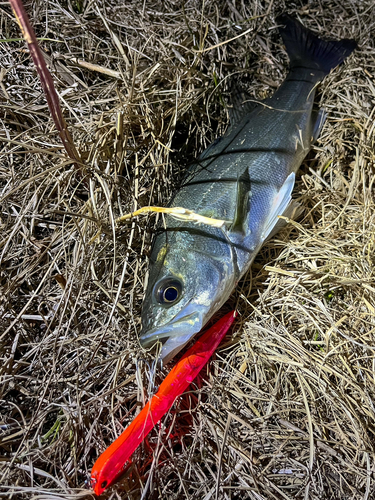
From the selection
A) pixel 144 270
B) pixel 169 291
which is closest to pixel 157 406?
pixel 169 291

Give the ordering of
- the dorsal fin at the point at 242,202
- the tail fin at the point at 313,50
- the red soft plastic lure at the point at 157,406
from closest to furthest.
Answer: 1. the red soft plastic lure at the point at 157,406
2. the dorsal fin at the point at 242,202
3. the tail fin at the point at 313,50

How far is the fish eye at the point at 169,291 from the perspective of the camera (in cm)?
218

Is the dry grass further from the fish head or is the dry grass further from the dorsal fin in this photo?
the dorsal fin

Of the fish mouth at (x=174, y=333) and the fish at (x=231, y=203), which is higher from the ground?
the fish at (x=231, y=203)

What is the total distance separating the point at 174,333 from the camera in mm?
2133

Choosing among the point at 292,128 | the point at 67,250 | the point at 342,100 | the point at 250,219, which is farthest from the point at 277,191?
the point at 67,250

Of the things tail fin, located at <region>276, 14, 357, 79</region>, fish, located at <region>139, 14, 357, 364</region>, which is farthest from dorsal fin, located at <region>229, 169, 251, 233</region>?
tail fin, located at <region>276, 14, 357, 79</region>

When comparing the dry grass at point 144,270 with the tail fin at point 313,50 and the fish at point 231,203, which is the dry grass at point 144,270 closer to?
the tail fin at point 313,50

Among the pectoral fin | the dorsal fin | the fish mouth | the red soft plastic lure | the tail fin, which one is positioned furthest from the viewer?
the tail fin

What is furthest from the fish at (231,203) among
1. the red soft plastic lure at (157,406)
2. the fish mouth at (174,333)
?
the red soft plastic lure at (157,406)

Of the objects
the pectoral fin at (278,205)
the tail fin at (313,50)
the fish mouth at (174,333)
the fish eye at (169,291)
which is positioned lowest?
the fish mouth at (174,333)

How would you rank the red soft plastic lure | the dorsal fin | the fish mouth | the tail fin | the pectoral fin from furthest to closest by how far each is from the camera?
the tail fin, the pectoral fin, the dorsal fin, the fish mouth, the red soft plastic lure

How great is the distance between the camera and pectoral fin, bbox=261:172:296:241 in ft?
8.27

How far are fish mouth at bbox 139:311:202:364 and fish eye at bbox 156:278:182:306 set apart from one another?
0.11 meters
